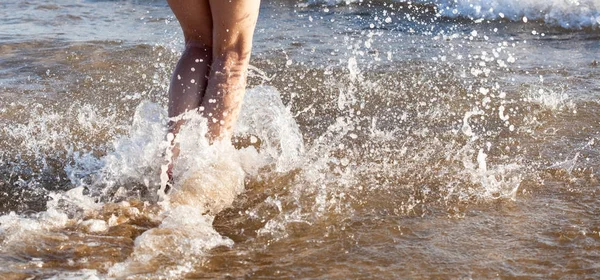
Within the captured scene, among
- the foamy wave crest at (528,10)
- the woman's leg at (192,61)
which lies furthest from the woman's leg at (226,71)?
the foamy wave crest at (528,10)

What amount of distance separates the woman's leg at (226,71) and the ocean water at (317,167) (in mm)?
83

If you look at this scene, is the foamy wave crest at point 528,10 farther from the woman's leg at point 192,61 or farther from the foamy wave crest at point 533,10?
the woman's leg at point 192,61

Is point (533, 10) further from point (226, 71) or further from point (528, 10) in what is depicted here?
point (226, 71)

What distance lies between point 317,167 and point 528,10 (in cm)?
495

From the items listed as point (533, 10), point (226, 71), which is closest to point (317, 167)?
point (226, 71)

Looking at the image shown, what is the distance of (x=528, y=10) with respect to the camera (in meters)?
7.29

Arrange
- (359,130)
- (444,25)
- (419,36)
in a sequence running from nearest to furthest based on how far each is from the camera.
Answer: (359,130) → (419,36) → (444,25)

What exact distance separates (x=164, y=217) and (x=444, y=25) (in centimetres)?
517

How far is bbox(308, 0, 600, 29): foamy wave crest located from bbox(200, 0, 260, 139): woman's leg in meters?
4.66

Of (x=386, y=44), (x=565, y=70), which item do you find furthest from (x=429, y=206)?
(x=386, y=44)

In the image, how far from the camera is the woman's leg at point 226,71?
273 cm

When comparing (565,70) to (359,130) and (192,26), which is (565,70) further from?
(192,26)

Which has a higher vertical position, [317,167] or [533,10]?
[533,10]

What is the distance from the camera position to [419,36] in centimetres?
629
